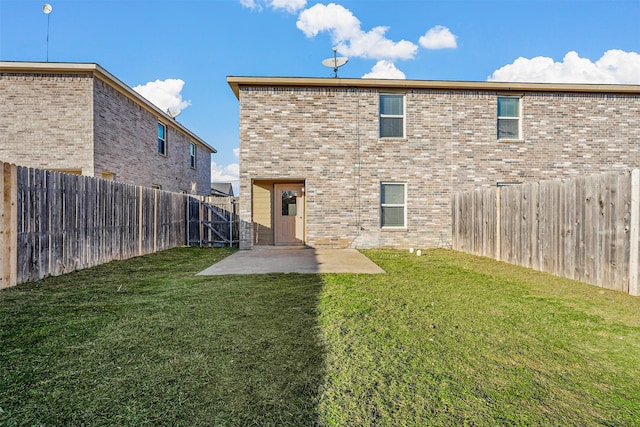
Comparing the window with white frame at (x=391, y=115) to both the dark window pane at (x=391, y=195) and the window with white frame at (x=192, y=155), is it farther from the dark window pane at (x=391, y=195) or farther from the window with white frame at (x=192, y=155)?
the window with white frame at (x=192, y=155)

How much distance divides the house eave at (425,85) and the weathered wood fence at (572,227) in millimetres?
4313

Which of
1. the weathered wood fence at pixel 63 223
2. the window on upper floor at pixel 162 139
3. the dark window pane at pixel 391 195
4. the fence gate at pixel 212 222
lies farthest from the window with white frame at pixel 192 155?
the dark window pane at pixel 391 195

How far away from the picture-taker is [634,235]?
5.19m

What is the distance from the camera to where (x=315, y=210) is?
11320mm

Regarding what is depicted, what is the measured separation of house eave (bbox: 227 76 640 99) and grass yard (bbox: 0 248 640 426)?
794 centimetres

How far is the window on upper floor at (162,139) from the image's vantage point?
16.7 m

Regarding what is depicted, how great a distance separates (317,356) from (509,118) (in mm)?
12273

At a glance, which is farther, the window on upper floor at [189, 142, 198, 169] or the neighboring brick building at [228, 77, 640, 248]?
the window on upper floor at [189, 142, 198, 169]

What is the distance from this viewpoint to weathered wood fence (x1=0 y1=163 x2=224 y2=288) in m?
5.46

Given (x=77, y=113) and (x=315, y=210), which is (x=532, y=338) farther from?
(x=77, y=113)

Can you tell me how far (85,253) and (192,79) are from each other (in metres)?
11.4

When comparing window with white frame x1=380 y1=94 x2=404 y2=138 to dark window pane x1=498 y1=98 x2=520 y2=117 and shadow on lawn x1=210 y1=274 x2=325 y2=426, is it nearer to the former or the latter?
dark window pane x1=498 y1=98 x2=520 y2=117

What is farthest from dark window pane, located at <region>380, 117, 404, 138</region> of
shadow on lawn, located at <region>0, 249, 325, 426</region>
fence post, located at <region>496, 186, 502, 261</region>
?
shadow on lawn, located at <region>0, 249, 325, 426</region>

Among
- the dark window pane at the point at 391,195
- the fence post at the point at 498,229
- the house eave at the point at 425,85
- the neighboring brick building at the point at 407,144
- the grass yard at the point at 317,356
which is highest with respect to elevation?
the house eave at the point at 425,85
